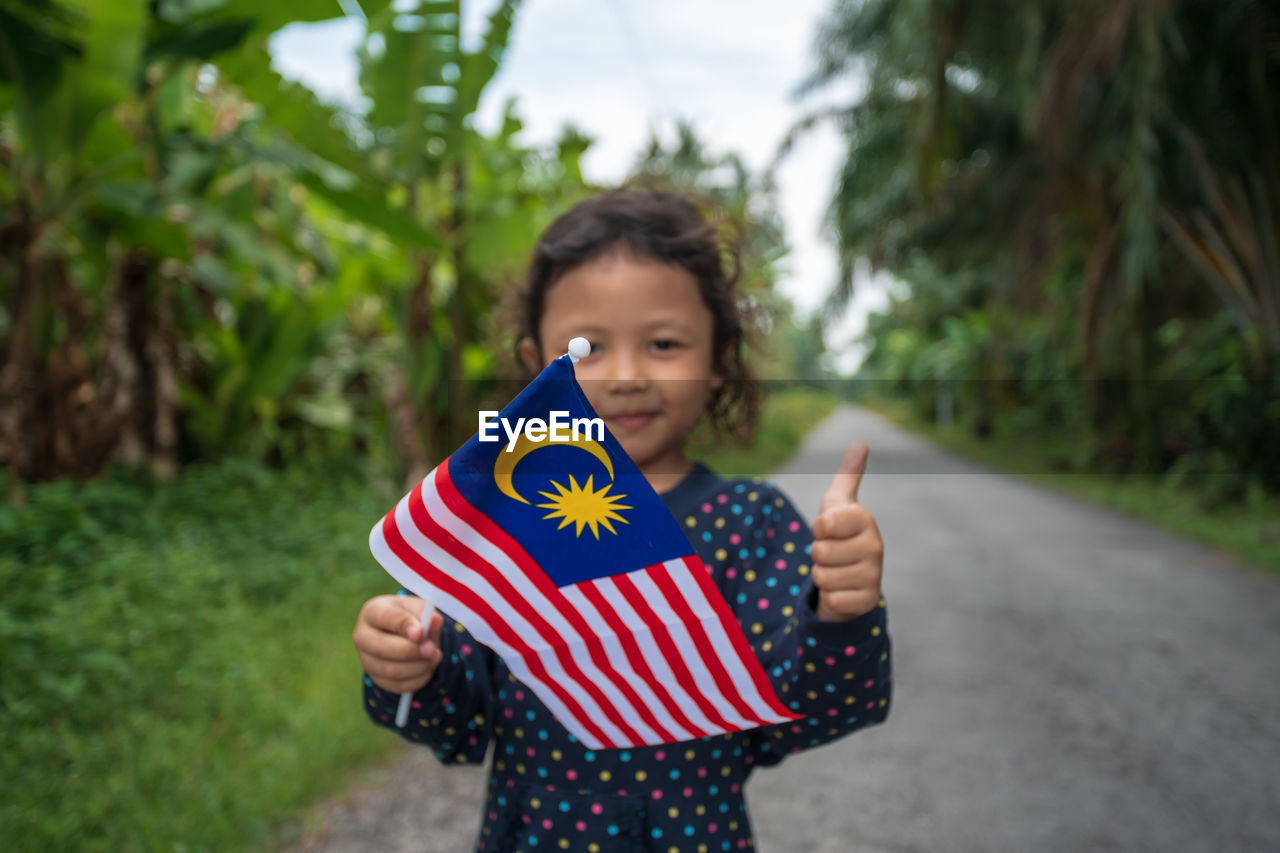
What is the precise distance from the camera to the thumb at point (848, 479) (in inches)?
31.8

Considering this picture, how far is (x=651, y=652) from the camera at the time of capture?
0.87 meters

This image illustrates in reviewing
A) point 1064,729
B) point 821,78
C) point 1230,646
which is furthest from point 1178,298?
point 1064,729

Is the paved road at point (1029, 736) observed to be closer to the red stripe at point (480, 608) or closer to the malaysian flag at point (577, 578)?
the malaysian flag at point (577, 578)

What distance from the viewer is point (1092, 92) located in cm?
678

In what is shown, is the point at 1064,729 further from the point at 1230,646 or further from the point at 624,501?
the point at 624,501

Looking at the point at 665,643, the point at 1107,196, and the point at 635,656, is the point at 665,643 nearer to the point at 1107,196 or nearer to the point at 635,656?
the point at 635,656

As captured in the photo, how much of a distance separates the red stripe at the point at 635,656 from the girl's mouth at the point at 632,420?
183 millimetres

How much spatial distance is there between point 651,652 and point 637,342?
31 cm

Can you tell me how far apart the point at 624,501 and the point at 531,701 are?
0.39m

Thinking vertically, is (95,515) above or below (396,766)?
above

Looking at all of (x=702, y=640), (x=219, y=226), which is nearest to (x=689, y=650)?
(x=702, y=640)

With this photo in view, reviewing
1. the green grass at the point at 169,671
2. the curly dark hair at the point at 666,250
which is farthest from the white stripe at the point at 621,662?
the green grass at the point at 169,671

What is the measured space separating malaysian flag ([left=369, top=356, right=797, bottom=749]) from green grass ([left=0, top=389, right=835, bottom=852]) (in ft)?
2.05

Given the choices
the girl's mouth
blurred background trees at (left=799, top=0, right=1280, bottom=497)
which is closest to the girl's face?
the girl's mouth
